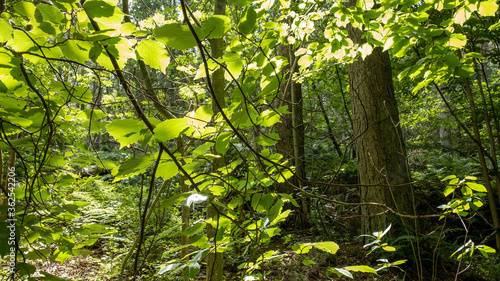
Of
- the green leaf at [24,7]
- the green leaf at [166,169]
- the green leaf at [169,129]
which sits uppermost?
the green leaf at [24,7]

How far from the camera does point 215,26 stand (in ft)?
2.31

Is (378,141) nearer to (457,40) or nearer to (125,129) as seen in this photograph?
(457,40)

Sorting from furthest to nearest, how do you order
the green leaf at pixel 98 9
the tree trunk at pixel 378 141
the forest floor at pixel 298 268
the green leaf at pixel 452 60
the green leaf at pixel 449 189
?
the tree trunk at pixel 378 141
the forest floor at pixel 298 268
the green leaf at pixel 452 60
the green leaf at pixel 449 189
the green leaf at pixel 98 9

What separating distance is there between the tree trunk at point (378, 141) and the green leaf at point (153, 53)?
10.2 feet

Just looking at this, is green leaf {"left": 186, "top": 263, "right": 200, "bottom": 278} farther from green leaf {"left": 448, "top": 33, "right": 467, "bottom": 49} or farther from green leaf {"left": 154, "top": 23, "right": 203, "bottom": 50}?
green leaf {"left": 448, "top": 33, "right": 467, "bottom": 49}

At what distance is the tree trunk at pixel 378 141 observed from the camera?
11.4ft

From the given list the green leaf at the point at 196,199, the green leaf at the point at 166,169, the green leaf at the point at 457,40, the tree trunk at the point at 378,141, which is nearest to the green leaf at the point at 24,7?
the green leaf at the point at 166,169

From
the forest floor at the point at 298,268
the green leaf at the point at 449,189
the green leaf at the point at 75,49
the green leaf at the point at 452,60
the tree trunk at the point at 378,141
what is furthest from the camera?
the tree trunk at the point at 378,141

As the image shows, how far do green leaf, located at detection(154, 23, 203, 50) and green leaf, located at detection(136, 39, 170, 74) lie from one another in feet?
0.32

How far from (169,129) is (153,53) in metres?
0.24

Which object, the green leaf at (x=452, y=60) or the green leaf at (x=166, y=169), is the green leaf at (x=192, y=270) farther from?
the green leaf at (x=452, y=60)

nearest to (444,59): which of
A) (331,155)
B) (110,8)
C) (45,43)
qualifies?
(110,8)

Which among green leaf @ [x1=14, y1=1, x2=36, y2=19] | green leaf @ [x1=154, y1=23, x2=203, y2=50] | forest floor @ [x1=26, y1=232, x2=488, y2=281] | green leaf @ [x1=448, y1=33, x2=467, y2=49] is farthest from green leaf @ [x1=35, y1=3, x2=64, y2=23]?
forest floor @ [x1=26, y1=232, x2=488, y2=281]

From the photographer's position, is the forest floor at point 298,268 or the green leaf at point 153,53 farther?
the forest floor at point 298,268
